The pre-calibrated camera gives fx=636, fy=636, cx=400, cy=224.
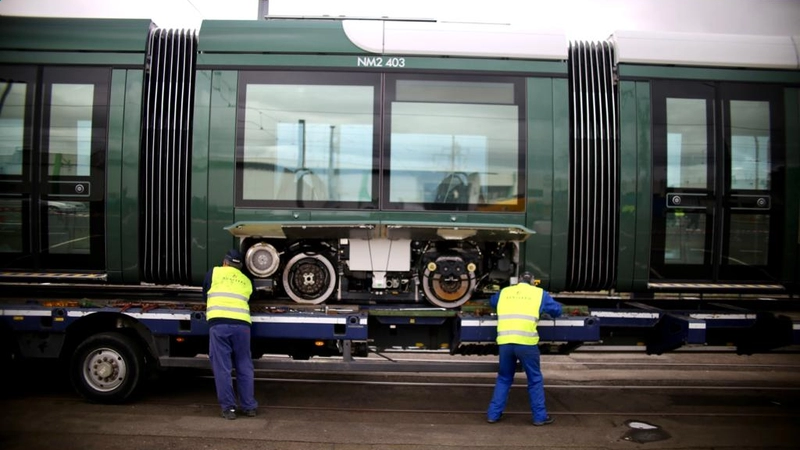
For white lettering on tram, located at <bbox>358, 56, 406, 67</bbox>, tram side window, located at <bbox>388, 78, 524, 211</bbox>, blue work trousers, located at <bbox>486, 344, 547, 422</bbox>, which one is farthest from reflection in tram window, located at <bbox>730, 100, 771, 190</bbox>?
white lettering on tram, located at <bbox>358, 56, 406, 67</bbox>

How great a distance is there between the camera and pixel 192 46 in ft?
23.9

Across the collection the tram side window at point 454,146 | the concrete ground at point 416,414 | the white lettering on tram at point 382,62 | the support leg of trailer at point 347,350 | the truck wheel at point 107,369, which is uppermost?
the white lettering on tram at point 382,62

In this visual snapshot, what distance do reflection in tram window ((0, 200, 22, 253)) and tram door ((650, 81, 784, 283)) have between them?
7162mm

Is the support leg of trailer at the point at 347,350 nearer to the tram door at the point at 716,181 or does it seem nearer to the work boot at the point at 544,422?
the work boot at the point at 544,422

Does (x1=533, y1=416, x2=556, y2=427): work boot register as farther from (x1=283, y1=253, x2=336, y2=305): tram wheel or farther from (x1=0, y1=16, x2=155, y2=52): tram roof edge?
(x1=0, y1=16, x2=155, y2=52): tram roof edge

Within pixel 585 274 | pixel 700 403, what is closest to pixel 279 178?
pixel 585 274

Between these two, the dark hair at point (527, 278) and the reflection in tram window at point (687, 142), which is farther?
the reflection in tram window at point (687, 142)

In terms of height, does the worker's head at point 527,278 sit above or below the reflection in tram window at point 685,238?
below

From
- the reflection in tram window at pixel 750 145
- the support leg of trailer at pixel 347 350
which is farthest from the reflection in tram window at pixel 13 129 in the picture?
the reflection in tram window at pixel 750 145

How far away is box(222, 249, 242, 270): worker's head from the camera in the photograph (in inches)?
263

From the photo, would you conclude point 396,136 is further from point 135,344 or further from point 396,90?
point 135,344

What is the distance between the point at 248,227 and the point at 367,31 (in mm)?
2556

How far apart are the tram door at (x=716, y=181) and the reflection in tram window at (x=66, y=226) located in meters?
6.41

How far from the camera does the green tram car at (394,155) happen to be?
277 inches
